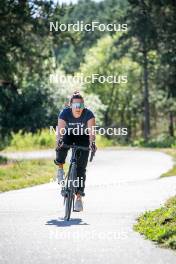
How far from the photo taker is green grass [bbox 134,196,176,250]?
10.4 metres

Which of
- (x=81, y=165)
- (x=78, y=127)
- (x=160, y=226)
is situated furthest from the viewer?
(x=81, y=165)

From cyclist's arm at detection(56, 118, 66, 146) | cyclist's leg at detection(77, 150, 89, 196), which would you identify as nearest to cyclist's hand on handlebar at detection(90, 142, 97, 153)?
cyclist's leg at detection(77, 150, 89, 196)

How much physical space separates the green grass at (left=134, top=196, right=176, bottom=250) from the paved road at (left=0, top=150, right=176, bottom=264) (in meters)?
0.16

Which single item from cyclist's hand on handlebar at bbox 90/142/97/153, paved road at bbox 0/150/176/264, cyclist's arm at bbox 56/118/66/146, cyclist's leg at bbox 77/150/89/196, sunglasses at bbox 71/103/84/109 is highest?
sunglasses at bbox 71/103/84/109

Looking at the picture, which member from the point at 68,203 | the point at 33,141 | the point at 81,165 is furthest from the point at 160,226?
the point at 33,141

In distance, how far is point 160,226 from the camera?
1143 cm

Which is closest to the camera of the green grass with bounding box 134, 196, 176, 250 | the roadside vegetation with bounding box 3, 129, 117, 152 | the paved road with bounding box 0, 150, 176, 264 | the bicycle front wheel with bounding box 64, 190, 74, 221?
the paved road with bounding box 0, 150, 176, 264

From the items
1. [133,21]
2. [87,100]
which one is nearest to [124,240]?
[133,21]

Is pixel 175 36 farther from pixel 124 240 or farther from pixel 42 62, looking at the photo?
pixel 124 240

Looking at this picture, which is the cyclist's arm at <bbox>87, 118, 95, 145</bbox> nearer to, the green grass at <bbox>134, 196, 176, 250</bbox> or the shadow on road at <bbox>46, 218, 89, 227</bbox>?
the shadow on road at <bbox>46, 218, 89, 227</bbox>

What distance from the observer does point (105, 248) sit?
995 centimetres

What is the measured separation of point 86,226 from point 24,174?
11.3m

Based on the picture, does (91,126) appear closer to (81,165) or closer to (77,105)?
(77,105)

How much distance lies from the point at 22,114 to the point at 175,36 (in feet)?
37.7
